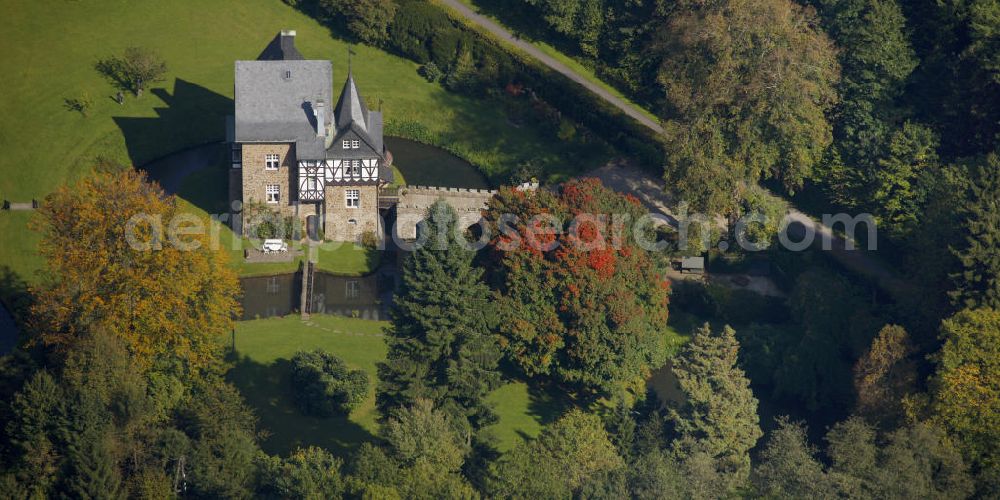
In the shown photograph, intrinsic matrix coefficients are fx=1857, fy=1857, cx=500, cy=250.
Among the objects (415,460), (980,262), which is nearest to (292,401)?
(415,460)

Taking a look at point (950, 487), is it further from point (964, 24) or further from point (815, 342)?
point (964, 24)

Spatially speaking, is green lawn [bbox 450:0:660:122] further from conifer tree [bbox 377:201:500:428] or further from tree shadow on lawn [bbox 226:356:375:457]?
tree shadow on lawn [bbox 226:356:375:457]

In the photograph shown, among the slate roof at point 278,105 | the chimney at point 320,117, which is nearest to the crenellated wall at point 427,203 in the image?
the slate roof at point 278,105

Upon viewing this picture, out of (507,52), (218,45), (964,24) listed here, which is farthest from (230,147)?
(964,24)

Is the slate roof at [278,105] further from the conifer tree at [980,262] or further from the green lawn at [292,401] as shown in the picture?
the conifer tree at [980,262]

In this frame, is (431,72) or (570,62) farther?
(570,62)

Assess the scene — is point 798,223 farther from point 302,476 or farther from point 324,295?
point 302,476
